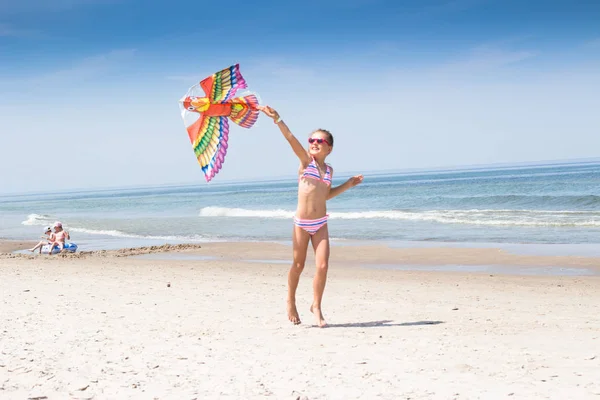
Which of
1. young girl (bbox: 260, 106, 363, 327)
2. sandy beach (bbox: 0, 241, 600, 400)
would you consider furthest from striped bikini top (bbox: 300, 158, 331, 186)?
sandy beach (bbox: 0, 241, 600, 400)

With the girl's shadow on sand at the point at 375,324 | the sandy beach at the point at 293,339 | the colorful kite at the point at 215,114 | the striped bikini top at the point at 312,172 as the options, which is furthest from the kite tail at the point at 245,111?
the girl's shadow on sand at the point at 375,324

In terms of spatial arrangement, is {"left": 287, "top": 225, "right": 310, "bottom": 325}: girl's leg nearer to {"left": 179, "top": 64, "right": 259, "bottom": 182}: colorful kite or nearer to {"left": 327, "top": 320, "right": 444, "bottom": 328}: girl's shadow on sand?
{"left": 327, "top": 320, "right": 444, "bottom": 328}: girl's shadow on sand

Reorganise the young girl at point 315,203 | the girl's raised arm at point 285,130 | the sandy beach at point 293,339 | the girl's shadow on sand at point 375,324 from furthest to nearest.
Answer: the girl's shadow on sand at point 375,324, the young girl at point 315,203, the girl's raised arm at point 285,130, the sandy beach at point 293,339

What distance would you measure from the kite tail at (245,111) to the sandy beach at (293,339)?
6.41 ft

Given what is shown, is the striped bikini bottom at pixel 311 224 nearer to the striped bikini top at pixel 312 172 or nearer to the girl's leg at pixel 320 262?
the girl's leg at pixel 320 262

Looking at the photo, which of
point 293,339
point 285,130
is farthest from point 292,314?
point 285,130

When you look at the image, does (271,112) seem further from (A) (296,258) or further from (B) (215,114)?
(A) (296,258)

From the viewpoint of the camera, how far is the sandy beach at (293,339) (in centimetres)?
418

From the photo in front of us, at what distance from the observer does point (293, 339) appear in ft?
18.2

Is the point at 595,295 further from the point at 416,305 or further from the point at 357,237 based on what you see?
the point at 357,237

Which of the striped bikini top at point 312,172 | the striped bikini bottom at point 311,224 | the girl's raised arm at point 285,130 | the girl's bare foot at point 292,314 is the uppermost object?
the girl's raised arm at point 285,130

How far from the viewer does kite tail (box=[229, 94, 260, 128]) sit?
607 centimetres

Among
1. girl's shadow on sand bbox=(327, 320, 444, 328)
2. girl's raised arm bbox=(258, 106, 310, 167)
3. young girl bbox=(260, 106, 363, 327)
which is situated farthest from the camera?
girl's shadow on sand bbox=(327, 320, 444, 328)

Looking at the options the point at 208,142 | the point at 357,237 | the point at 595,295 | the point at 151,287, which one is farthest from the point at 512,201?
the point at 208,142
